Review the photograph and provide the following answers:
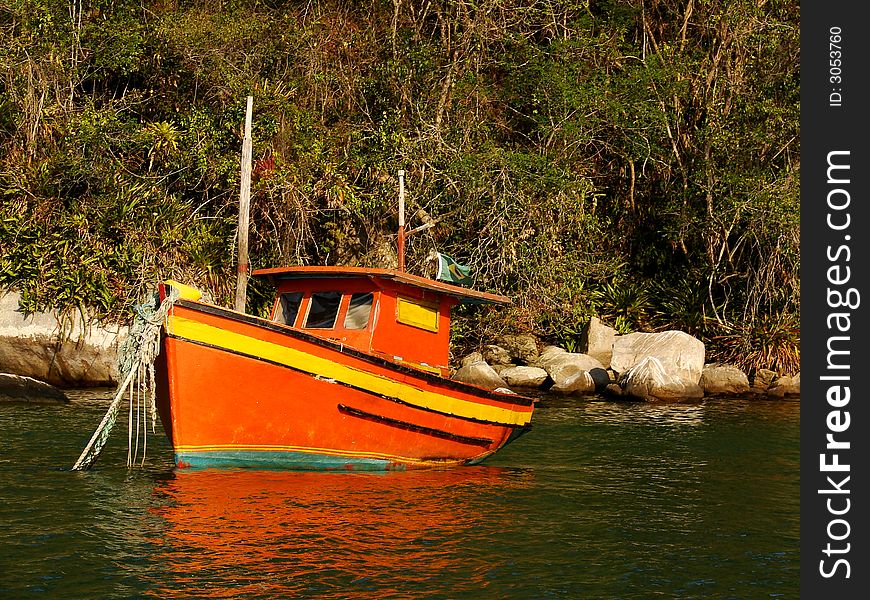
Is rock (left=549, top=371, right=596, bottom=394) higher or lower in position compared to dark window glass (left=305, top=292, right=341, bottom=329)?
lower

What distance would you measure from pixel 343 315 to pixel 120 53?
13140 millimetres

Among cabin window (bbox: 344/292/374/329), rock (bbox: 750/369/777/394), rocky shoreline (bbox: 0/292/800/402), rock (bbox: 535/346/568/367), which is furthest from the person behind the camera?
rock (bbox: 535/346/568/367)

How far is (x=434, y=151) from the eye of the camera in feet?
84.1

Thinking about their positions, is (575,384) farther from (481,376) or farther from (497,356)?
(497,356)

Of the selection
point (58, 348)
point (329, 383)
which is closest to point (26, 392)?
point (58, 348)

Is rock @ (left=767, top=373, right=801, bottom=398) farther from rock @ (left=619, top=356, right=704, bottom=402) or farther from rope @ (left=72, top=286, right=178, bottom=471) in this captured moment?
rope @ (left=72, top=286, right=178, bottom=471)

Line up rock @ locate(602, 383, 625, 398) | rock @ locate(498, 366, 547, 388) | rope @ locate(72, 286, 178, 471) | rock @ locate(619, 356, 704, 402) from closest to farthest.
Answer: rope @ locate(72, 286, 178, 471)
rock @ locate(619, 356, 704, 402)
rock @ locate(602, 383, 625, 398)
rock @ locate(498, 366, 547, 388)

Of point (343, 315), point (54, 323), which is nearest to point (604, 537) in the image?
point (343, 315)

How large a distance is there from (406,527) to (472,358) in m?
14.4

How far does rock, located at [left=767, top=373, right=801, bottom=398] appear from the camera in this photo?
23.7 metres

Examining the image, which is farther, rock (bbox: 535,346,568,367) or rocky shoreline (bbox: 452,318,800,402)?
rock (bbox: 535,346,568,367)

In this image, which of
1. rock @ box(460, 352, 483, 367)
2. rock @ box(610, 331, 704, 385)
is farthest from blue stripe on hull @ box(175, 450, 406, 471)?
rock @ box(610, 331, 704, 385)

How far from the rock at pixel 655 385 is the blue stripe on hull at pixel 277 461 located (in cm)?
1008

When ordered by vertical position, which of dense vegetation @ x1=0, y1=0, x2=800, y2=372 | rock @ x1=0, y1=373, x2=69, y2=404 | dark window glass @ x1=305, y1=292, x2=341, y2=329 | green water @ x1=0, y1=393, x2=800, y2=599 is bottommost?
green water @ x1=0, y1=393, x2=800, y2=599
